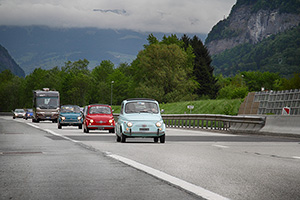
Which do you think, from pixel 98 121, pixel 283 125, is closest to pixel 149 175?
pixel 283 125

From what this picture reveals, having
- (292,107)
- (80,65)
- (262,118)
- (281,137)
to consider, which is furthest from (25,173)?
(80,65)

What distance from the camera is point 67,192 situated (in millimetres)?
7711

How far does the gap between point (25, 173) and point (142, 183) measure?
2.51m

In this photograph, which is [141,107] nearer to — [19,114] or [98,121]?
[98,121]

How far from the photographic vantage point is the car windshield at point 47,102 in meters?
53.5

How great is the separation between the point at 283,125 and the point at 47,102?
33.0m

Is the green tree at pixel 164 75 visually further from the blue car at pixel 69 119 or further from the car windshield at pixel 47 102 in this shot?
the blue car at pixel 69 119

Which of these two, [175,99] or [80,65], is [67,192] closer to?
[175,99]

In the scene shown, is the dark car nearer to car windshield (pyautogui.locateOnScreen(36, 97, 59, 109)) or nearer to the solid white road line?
car windshield (pyautogui.locateOnScreen(36, 97, 59, 109))

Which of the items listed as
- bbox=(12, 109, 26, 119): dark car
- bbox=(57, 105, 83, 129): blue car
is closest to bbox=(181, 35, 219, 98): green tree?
bbox=(12, 109, 26, 119): dark car

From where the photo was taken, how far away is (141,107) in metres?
21.1

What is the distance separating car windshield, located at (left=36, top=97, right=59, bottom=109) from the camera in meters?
53.5

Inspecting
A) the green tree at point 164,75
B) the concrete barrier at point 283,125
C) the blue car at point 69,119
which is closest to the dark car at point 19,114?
the green tree at point 164,75

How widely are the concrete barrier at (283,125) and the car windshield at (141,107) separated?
6.74m
